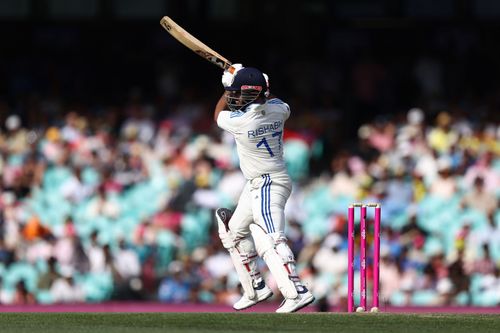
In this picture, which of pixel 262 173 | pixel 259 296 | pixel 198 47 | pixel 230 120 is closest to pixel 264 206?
pixel 262 173

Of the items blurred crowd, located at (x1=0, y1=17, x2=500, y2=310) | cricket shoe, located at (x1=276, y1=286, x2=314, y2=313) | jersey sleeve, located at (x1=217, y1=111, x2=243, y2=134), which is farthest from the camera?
blurred crowd, located at (x1=0, y1=17, x2=500, y2=310)

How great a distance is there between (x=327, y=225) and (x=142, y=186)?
225 cm

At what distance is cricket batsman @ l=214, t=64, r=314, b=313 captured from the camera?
11.3m

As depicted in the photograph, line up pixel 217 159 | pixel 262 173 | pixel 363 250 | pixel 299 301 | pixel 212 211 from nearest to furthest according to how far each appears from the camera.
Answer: pixel 299 301, pixel 262 173, pixel 363 250, pixel 212 211, pixel 217 159

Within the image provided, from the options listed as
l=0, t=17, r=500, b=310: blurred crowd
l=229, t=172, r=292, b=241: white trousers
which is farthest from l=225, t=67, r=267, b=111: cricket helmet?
l=0, t=17, r=500, b=310: blurred crowd

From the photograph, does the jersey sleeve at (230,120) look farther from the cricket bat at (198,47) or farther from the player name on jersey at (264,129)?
the cricket bat at (198,47)

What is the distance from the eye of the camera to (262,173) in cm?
1148

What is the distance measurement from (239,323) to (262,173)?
4.56ft

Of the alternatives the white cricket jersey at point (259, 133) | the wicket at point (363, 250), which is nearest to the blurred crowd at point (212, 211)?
the wicket at point (363, 250)

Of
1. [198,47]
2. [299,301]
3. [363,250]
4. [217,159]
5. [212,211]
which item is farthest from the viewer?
[217,159]

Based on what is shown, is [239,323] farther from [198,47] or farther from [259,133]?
[198,47]

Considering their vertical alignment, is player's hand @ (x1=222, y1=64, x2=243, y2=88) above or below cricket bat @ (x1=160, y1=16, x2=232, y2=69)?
below

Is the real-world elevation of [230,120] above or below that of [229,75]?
below

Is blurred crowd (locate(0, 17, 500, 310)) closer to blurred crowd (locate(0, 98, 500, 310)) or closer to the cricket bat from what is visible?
blurred crowd (locate(0, 98, 500, 310))
